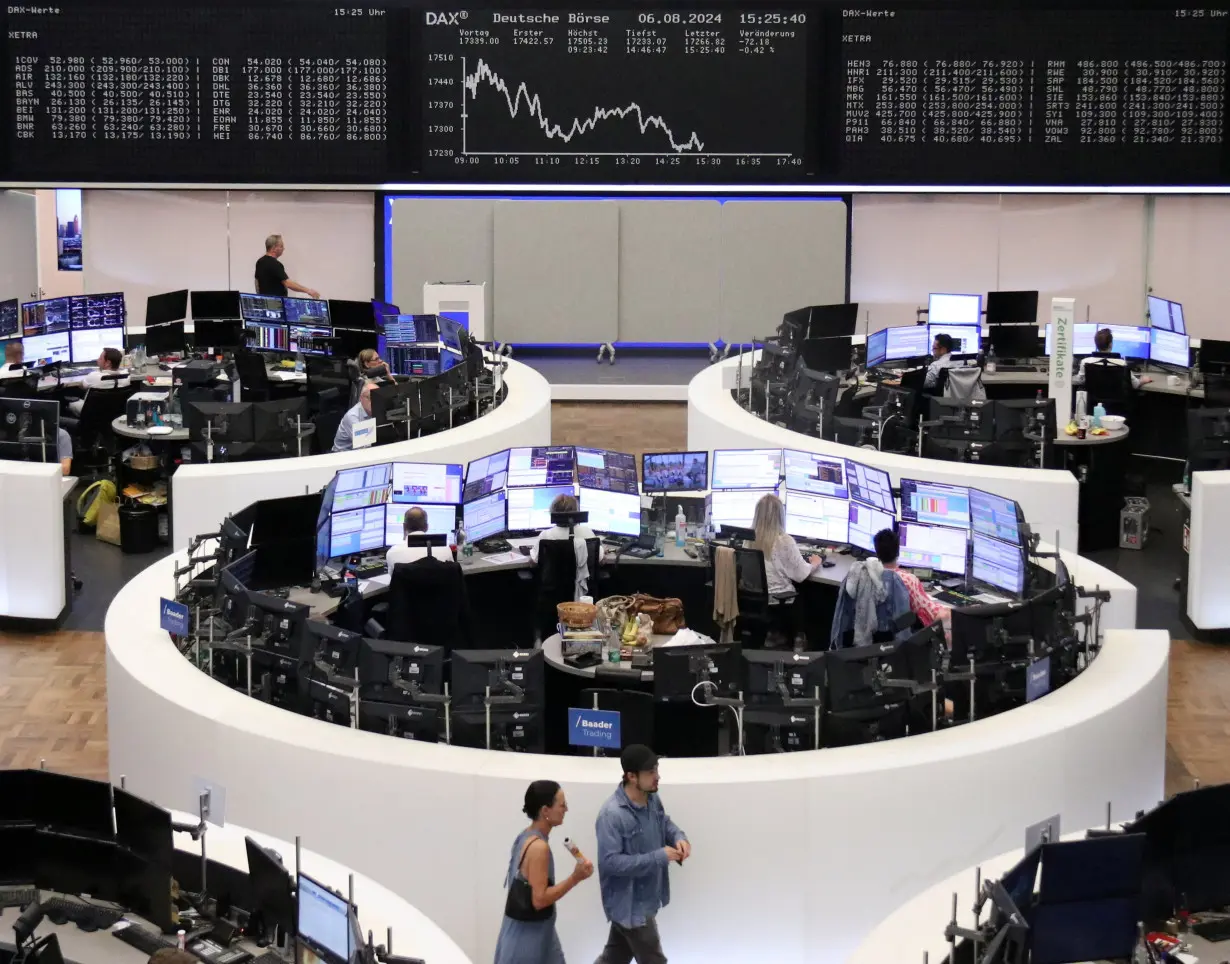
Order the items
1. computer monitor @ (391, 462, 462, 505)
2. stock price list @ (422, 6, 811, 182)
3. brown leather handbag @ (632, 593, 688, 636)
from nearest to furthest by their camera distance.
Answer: brown leather handbag @ (632, 593, 688, 636), computer monitor @ (391, 462, 462, 505), stock price list @ (422, 6, 811, 182)

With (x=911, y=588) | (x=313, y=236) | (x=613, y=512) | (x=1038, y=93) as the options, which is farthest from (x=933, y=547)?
(x=313, y=236)

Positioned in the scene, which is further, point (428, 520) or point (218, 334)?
point (218, 334)

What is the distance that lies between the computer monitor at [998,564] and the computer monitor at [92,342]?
25.7ft

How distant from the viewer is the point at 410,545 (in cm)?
927

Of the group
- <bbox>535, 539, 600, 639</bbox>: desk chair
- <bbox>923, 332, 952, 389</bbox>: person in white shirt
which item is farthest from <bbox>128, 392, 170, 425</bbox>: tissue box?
<bbox>923, 332, 952, 389</bbox>: person in white shirt

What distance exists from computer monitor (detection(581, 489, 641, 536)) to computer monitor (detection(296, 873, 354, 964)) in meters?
4.65

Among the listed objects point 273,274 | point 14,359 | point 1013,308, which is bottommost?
point 14,359

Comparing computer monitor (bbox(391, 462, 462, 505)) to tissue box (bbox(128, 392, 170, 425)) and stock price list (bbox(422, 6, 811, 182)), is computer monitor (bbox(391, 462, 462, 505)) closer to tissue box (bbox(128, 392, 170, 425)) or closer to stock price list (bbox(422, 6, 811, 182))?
tissue box (bbox(128, 392, 170, 425))

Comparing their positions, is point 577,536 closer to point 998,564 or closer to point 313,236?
point 998,564

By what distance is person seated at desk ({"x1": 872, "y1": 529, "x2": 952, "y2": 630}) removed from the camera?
855 centimetres

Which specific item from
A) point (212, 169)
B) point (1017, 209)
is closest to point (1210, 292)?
point (1017, 209)

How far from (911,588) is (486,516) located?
8.59ft

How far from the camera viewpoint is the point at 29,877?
6.37 m

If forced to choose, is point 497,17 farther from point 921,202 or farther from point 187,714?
point 187,714
